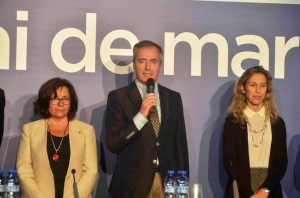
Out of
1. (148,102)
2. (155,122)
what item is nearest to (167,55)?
(155,122)

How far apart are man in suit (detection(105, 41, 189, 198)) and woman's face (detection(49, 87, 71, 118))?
0.34 metres

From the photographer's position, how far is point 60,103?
504cm

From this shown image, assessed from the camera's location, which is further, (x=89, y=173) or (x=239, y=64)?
(x=239, y=64)

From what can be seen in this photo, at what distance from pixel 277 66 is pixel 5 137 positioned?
2.62 meters

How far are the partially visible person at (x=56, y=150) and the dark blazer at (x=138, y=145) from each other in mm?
231

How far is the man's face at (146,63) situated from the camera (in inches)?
198

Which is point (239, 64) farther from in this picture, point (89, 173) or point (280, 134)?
point (89, 173)

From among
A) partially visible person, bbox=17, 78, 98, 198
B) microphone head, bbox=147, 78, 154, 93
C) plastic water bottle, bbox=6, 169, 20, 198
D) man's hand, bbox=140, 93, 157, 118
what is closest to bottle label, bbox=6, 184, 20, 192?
plastic water bottle, bbox=6, 169, 20, 198

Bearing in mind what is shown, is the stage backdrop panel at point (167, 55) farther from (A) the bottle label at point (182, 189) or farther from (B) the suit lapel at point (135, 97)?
(A) the bottle label at point (182, 189)

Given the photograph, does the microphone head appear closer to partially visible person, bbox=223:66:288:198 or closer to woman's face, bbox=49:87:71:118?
woman's face, bbox=49:87:71:118

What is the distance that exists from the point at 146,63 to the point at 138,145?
2.10 feet

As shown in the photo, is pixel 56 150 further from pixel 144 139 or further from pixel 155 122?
pixel 155 122

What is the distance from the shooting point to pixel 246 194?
5.15 metres

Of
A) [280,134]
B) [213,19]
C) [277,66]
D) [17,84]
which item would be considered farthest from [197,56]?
[17,84]
